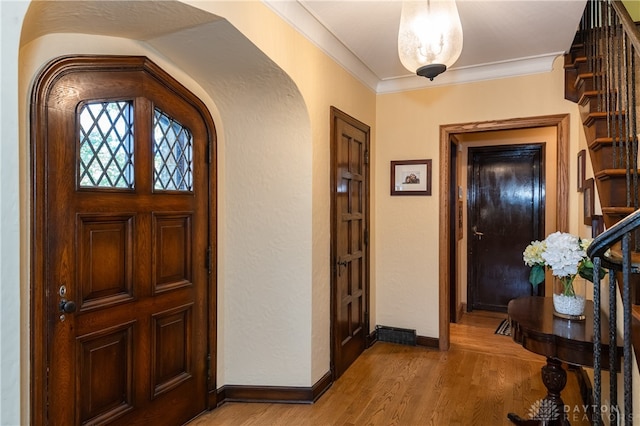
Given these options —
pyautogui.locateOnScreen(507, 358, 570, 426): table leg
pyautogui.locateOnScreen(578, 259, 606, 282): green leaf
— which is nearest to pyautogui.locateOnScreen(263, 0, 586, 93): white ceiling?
pyautogui.locateOnScreen(578, 259, 606, 282): green leaf

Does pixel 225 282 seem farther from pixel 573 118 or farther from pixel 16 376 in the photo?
pixel 573 118

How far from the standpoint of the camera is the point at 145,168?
2.04 m

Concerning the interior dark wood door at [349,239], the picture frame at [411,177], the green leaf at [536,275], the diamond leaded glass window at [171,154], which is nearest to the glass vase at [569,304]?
the green leaf at [536,275]

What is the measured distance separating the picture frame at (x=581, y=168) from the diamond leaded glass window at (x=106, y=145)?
2960 millimetres

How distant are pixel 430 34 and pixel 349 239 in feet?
5.82

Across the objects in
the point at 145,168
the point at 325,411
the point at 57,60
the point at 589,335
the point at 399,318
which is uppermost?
the point at 57,60

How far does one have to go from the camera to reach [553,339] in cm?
178

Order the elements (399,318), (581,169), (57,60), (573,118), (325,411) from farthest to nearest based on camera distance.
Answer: (399,318)
(573,118)
(581,169)
(325,411)
(57,60)

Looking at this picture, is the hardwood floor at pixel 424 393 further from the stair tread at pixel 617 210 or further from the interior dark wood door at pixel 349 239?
the stair tread at pixel 617 210

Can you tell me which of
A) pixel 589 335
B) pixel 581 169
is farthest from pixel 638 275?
pixel 581 169

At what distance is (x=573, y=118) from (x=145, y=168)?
3171mm

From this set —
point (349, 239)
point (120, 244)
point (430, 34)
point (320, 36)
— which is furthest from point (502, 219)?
point (120, 244)

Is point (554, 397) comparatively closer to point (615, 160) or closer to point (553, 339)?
point (553, 339)

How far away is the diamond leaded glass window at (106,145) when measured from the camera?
177cm
